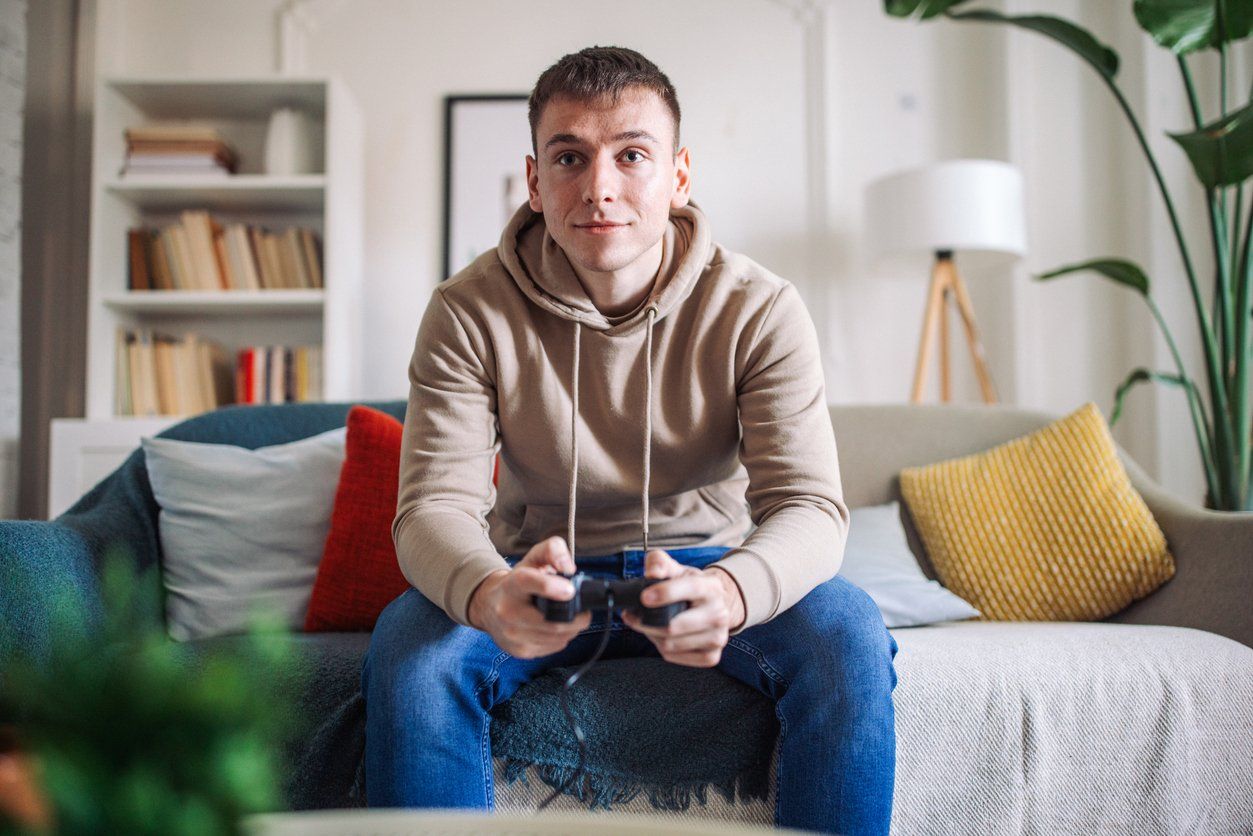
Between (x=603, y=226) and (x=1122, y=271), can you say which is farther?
(x=1122, y=271)

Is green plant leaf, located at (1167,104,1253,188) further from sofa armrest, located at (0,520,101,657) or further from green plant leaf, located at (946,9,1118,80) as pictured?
sofa armrest, located at (0,520,101,657)

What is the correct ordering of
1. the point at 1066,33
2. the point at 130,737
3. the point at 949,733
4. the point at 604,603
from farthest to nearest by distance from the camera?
the point at 1066,33
the point at 949,733
the point at 604,603
the point at 130,737

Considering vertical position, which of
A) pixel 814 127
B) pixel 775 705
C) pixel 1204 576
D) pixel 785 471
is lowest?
pixel 775 705

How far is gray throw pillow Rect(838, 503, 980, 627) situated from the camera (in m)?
1.53

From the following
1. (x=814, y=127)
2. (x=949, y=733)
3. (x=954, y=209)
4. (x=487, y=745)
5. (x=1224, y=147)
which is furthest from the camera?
(x=814, y=127)

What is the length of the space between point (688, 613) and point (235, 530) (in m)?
1.00

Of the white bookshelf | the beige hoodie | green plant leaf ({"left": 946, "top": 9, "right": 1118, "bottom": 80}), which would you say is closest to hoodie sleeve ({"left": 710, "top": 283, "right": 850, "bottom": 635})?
the beige hoodie

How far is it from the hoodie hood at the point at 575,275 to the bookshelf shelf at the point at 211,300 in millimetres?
1623

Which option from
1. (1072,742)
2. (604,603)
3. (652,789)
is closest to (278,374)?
(652,789)

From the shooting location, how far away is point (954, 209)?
7.98ft

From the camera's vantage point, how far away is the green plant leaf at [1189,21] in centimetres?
184

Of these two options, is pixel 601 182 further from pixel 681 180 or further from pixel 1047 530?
pixel 1047 530

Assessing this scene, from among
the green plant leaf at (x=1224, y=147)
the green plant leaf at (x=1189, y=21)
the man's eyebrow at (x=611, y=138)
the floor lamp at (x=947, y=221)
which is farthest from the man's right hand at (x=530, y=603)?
the floor lamp at (x=947, y=221)

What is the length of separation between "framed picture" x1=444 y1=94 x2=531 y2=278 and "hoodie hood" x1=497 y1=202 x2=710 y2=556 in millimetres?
1687
